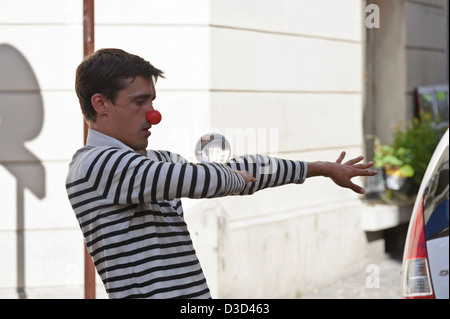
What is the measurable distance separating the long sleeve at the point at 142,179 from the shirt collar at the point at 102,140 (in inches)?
2.0

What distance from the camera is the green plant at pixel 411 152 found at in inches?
361

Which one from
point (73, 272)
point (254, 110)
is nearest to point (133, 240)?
point (73, 272)

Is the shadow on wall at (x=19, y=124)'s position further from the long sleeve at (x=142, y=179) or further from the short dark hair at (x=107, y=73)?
the long sleeve at (x=142, y=179)

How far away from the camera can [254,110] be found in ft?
23.5

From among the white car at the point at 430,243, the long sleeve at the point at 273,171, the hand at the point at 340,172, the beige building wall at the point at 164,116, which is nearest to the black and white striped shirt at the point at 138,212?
the long sleeve at the point at 273,171

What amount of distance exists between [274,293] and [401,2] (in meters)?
4.25

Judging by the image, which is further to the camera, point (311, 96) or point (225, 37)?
point (311, 96)

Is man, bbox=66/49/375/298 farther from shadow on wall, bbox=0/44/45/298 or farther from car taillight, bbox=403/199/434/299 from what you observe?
shadow on wall, bbox=0/44/45/298

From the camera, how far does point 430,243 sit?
412 centimetres

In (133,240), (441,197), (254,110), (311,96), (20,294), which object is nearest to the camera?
(133,240)

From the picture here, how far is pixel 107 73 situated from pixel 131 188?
0.38 metres

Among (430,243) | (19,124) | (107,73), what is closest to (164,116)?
(19,124)

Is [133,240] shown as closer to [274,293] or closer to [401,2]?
[274,293]

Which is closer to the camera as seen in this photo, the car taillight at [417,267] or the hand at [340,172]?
the hand at [340,172]
